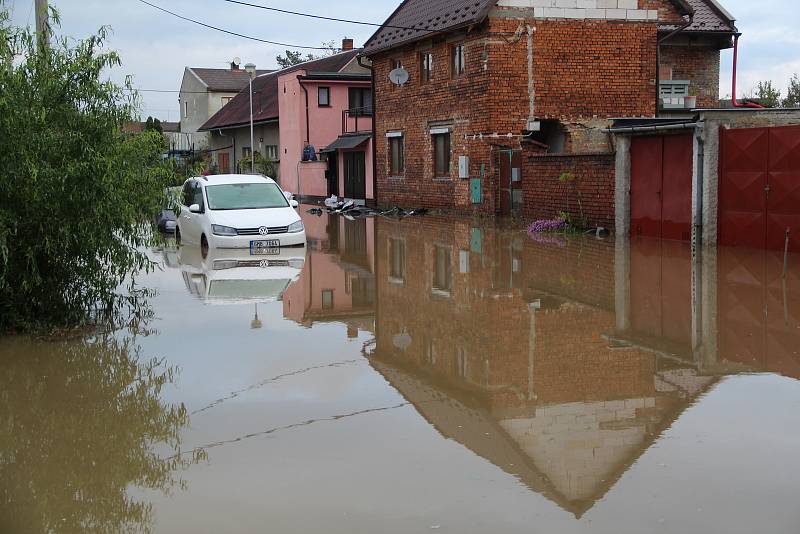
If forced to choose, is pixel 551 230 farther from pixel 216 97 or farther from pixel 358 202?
pixel 216 97

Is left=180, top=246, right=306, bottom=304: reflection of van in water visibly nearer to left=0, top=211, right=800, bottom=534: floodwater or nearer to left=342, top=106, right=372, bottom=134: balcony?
left=0, top=211, right=800, bottom=534: floodwater

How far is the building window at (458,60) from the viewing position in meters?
29.4

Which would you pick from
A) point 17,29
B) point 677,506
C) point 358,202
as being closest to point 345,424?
point 677,506

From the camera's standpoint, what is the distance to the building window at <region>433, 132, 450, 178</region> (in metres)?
31.0

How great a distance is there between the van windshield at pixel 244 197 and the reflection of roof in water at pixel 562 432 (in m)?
12.5

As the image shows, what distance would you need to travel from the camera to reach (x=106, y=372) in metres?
8.59

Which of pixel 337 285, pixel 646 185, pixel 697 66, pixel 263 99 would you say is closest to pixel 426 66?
pixel 697 66

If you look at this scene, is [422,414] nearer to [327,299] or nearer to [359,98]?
[327,299]

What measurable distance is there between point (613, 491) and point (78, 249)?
22.4 ft

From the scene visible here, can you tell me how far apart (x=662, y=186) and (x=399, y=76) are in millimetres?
15105

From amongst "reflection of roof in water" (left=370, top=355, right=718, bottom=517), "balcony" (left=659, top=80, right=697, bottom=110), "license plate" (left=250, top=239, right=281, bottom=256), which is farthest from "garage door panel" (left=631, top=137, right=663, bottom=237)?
"balcony" (left=659, top=80, right=697, bottom=110)

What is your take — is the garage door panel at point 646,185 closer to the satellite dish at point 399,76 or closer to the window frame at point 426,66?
the window frame at point 426,66

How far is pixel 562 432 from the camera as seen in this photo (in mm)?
6594

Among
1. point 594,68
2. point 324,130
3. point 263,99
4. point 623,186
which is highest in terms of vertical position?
point 263,99
